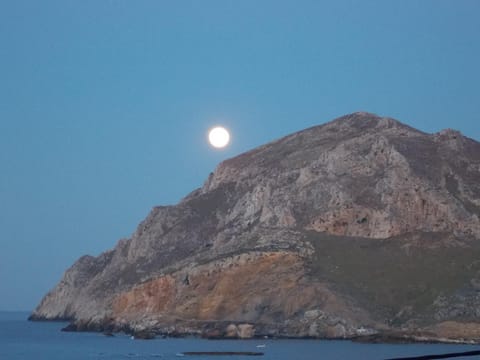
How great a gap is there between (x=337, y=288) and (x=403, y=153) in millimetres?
26708

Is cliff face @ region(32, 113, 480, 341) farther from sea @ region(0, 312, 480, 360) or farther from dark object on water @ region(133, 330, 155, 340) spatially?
sea @ region(0, 312, 480, 360)

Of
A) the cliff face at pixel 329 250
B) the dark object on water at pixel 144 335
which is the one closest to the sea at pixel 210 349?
the dark object on water at pixel 144 335

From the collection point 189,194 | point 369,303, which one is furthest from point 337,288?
point 189,194

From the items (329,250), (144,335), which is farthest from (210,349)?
(329,250)

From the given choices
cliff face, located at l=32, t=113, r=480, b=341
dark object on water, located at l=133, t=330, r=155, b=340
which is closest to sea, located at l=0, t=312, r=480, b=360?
dark object on water, located at l=133, t=330, r=155, b=340

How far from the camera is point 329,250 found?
315 ft

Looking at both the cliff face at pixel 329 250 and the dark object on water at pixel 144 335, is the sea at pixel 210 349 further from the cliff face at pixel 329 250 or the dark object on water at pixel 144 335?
the cliff face at pixel 329 250

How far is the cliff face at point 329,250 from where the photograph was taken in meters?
85.0

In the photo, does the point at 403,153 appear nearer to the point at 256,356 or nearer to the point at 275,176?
the point at 275,176

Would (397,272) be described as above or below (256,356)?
above

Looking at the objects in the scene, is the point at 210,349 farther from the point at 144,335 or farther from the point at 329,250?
the point at 329,250

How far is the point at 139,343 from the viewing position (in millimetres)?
85812

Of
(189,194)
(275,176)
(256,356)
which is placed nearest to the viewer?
(256,356)

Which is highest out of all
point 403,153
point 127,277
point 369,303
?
point 403,153
